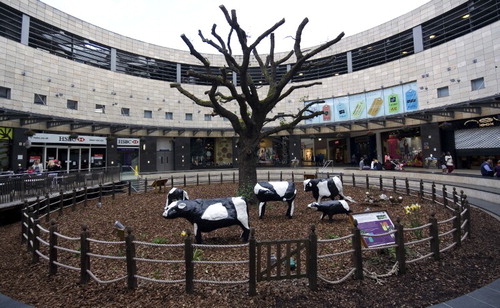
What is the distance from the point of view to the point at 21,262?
6.77m

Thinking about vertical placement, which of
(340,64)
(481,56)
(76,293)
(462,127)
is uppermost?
(340,64)

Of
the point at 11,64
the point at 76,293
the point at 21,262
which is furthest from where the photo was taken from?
the point at 11,64

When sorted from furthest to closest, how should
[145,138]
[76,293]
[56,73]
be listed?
1. [145,138]
2. [56,73]
3. [76,293]

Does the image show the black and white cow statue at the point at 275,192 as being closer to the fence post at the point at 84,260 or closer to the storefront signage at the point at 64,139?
the fence post at the point at 84,260

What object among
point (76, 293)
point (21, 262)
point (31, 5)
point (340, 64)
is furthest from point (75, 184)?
point (340, 64)

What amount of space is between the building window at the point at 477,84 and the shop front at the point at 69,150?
32.4 meters

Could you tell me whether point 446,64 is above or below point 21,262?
above

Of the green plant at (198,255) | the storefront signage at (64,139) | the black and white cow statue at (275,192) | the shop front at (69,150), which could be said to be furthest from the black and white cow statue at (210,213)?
the storefront signage at (64,139)

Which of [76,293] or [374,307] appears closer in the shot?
[374,307]

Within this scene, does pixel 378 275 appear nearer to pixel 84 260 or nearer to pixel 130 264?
pixel 130 264

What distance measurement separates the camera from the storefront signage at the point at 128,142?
89.8 feet

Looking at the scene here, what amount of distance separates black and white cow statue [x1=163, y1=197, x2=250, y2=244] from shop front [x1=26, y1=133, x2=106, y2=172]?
1775 cm

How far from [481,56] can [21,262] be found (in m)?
29.8

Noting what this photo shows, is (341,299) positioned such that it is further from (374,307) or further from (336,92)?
(336,92)
